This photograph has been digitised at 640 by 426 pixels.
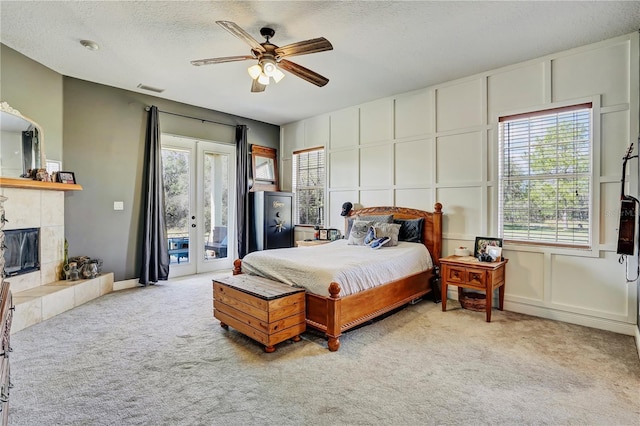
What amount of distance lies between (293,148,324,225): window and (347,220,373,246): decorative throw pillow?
5.06 feet

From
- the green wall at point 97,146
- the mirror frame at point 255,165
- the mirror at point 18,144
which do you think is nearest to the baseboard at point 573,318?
the mirror frame at point 255,165

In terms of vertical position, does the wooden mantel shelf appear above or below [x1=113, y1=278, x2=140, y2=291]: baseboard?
above

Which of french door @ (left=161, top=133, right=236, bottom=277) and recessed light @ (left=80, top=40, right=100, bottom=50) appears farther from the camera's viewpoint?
french door @ (left=161, top=133, right=236, bottom=277)

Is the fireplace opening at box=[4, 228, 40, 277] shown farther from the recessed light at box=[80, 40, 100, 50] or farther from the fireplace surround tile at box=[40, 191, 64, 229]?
the recessed light at box=[80, 40, 100, 50]

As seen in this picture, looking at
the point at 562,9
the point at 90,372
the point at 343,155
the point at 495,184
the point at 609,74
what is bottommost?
the point at 90,372

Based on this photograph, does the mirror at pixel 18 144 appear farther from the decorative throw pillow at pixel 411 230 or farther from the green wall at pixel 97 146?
the decorative throw pillow at pixel 411 230

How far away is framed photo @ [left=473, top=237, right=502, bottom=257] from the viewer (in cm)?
376

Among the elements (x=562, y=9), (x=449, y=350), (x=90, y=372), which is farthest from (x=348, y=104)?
(x=90, y=372)

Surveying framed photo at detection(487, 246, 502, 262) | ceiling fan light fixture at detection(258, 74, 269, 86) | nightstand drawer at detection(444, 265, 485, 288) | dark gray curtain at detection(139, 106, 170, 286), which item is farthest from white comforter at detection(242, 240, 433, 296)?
dark gray curtain at detection(139, 106, 170, 286)

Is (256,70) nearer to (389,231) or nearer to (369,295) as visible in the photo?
(369,295)

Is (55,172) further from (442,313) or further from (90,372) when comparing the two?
(442,313)

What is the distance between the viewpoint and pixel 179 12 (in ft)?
9.20

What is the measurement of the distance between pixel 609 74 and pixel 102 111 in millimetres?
6177

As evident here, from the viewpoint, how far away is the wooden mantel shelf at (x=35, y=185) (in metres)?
3.35
